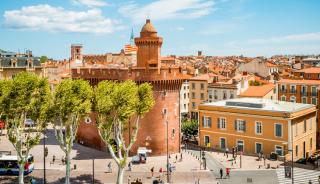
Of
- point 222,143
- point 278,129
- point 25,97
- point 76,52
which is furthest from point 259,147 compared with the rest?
point 76,52

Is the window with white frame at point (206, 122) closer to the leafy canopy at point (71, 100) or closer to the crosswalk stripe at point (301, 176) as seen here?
the crosswalk stripe at point (301, 176)

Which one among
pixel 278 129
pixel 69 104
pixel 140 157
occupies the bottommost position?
pixel 140 157

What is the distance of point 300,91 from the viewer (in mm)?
74500

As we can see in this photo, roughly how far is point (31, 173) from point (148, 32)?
24.9m

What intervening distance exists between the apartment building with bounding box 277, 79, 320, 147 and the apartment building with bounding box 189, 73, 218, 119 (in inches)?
730

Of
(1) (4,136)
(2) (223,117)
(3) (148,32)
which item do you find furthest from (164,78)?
(1) (4,136)

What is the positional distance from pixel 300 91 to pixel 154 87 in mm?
32398

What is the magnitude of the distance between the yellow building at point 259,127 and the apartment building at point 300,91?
12651 millimetres

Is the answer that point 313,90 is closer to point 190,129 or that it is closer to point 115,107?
point 190,129

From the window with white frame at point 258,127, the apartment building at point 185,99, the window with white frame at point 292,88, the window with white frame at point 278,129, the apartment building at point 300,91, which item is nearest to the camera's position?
the window with white frame at point 278,129

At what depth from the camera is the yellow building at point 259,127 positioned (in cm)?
5544

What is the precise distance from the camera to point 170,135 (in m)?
57.3

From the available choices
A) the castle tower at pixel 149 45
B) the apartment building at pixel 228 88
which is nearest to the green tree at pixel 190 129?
the castle tower at pixel 149 45

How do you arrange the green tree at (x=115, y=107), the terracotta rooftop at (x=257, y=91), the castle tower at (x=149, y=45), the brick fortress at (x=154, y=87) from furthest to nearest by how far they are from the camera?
the terracotta rooftop at (x=257, y=91)
the castle tower at (x=149, y=45)
the brick fortress at (x=154, y=87)
the green tree at (x=115, y=107)
